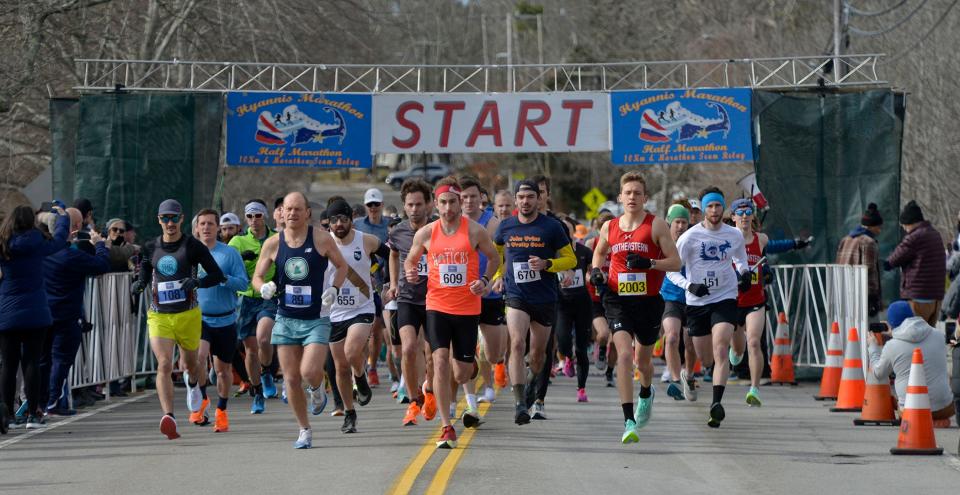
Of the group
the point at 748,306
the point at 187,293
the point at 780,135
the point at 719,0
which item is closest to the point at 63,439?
the point at 187,293

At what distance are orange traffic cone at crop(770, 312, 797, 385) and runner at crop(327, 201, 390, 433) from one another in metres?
7.91

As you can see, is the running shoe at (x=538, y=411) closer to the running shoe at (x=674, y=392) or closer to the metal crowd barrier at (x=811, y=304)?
the running shoe at (x=674, y=392)

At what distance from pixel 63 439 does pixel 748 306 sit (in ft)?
23.5

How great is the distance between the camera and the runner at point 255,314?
16094mm

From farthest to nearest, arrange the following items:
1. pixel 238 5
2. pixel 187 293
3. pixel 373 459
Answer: pixel 238 5 → pixel 187 293 → pixel 373 459

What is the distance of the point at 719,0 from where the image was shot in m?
59.6

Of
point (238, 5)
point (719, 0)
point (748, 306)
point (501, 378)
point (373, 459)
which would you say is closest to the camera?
point (373, 459)

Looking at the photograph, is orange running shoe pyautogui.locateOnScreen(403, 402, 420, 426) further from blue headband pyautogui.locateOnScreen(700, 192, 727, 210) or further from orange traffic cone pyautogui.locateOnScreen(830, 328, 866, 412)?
orange traffic cone pyautogui.locateOnScreen(830, 328, 866, 412)

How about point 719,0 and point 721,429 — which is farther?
point 719,0

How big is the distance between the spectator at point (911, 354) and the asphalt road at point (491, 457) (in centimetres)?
37

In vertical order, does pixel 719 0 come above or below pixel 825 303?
above

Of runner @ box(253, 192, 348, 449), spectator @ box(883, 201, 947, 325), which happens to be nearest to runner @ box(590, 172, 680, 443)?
runner @ box(253, 192, 348, 449)

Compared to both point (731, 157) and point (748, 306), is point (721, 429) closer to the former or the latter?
point (748, 306)

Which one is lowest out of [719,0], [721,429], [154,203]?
[721,429]
